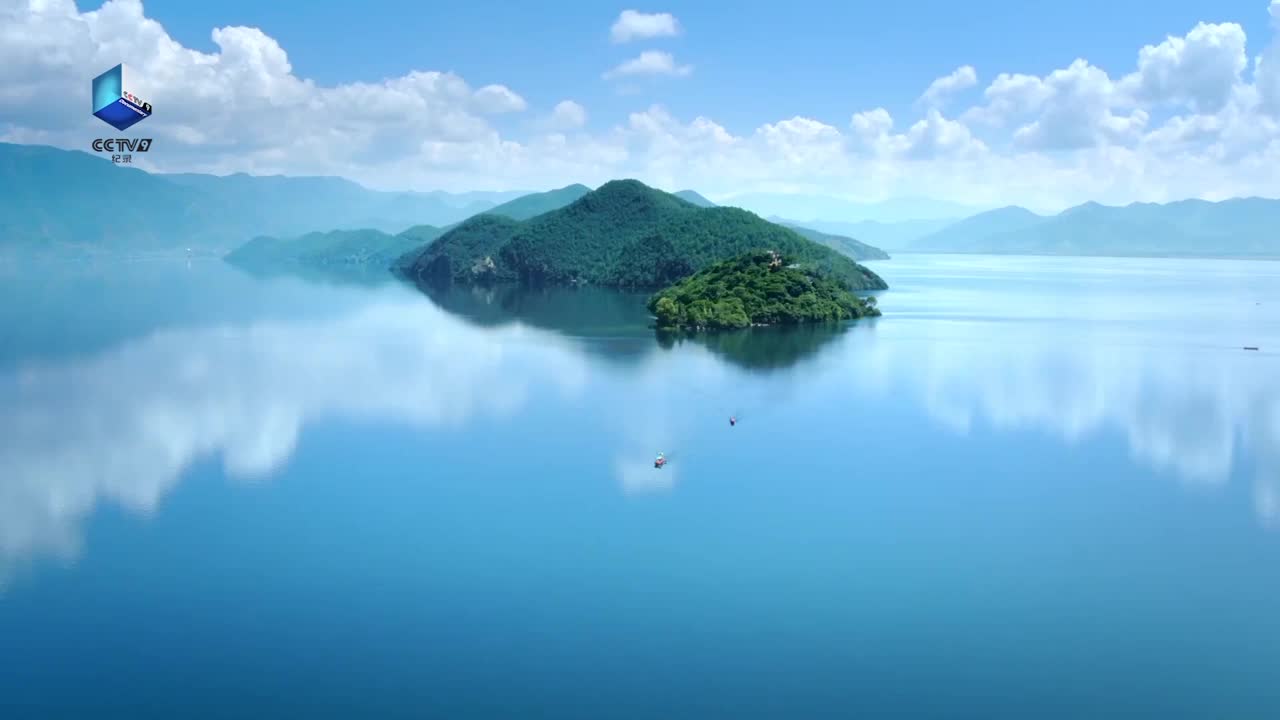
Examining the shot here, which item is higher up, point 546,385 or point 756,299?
point 756,299

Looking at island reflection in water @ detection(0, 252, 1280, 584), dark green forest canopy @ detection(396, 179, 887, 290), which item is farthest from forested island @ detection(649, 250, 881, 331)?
dark green forest canopy @ detection(396, 179, 887, 290)

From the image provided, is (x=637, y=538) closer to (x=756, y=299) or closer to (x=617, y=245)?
(x=756, y=299)

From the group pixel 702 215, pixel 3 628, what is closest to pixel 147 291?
pixel 702 215

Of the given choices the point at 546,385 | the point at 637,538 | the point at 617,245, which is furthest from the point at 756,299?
the point at 617,245

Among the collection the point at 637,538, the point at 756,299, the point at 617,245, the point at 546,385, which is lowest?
the point at 637,538

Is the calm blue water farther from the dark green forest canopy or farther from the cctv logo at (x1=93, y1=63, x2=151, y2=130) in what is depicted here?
the dark green forest canopy

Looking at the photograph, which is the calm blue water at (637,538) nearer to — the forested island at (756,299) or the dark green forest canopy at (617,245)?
the forested island at (756,299)

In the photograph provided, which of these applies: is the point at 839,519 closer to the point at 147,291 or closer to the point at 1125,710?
the point at 1125,710

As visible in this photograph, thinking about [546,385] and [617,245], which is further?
[617,245]
